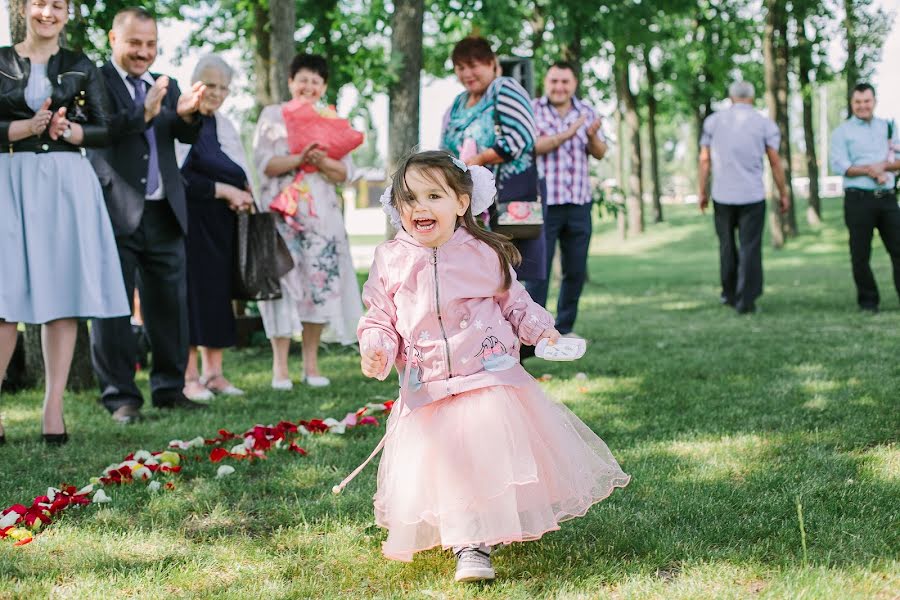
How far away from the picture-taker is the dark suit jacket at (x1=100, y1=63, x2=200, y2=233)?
5.77m

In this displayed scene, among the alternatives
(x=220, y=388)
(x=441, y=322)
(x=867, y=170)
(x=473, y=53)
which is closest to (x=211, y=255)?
(x=220, y=388)

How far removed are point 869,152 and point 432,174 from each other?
7.85m

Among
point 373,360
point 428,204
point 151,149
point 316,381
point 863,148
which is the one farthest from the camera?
point 863,148

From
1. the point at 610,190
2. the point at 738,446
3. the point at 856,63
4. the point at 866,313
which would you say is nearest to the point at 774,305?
the point at 866,313

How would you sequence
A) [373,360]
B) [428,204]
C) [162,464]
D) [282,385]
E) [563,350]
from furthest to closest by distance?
1. [282,385]
2. [162,464]
3. [428,204]
4. [373,360]
5. [563,350]

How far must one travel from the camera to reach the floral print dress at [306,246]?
710 centimetres

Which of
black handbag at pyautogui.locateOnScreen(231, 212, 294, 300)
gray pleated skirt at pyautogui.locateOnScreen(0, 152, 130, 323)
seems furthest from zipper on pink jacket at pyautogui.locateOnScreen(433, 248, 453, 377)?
black handbag at pyautogui.locateOnScreen(231, 212, 294, 300)

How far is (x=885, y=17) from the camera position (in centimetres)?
2548

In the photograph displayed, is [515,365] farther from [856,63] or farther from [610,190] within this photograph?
[856,63]

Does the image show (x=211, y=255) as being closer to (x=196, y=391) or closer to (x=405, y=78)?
(x=196, y=391)

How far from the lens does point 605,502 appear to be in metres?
3.96

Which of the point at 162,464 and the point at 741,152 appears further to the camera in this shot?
the point at 741,152

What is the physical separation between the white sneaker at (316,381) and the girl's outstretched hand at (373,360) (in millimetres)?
3850

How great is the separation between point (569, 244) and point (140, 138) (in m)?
3.49
